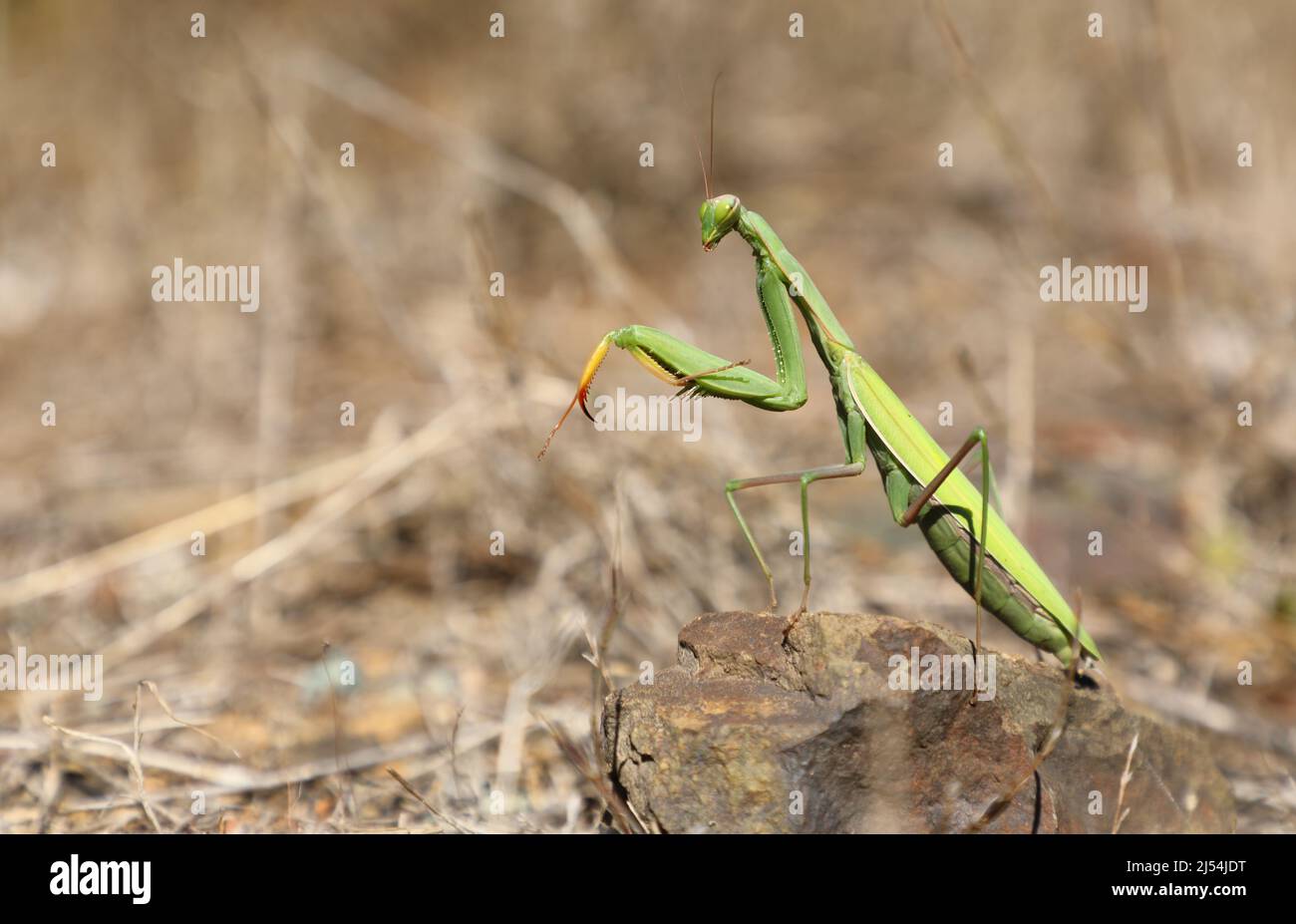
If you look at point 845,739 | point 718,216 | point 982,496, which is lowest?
point 845,739

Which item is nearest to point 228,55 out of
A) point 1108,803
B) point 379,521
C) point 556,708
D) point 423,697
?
point 379,521

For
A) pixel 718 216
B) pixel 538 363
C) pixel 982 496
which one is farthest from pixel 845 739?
pixel 538 363

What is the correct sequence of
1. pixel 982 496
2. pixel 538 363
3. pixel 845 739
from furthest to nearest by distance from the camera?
pixel 538 363 → pixel 982 496 → pixel 845 739

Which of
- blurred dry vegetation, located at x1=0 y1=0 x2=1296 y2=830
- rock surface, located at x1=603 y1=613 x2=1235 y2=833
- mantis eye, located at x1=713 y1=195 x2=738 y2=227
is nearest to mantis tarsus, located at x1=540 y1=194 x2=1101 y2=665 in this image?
mantis eye, located at x1=713 y1=195 x2=738 y2=227

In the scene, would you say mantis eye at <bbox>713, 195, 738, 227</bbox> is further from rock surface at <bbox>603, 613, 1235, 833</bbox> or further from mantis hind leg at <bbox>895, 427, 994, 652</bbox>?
rock surface at <bbox>603, 613, 1235, 833</bbox>

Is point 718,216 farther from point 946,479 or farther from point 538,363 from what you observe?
point 538,363
